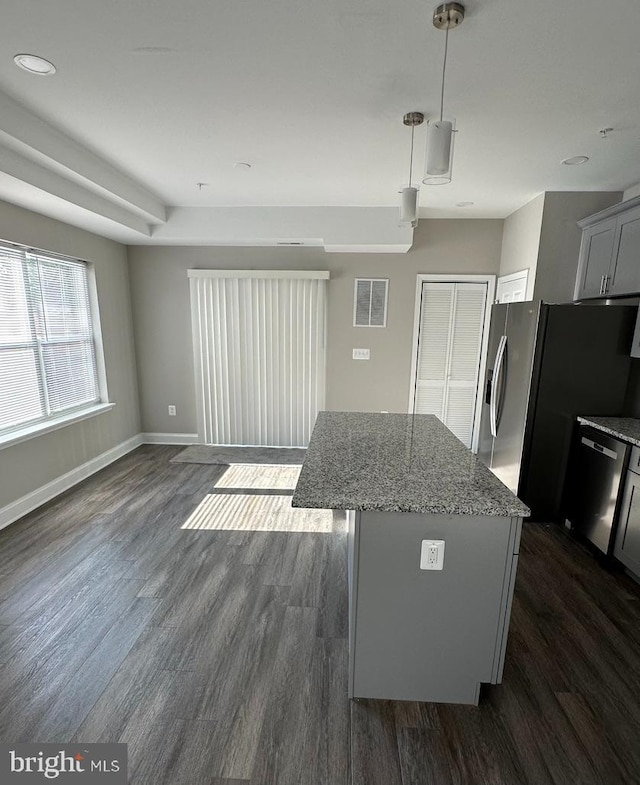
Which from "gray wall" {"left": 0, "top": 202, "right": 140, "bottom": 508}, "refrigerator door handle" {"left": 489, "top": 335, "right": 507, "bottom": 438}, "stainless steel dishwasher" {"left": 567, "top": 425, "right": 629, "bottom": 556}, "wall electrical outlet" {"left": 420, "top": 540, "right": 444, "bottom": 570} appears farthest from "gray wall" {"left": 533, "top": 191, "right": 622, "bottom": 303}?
"gray wall" {"left": 0, "top": 202, "right": 140, "bottom": 508}

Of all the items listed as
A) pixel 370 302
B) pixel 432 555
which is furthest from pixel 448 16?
pixel 370 302

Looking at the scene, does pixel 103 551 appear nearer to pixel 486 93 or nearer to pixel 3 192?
pixel 3 192

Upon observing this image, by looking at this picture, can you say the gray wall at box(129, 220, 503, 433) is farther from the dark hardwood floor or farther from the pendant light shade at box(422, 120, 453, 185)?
the pendant light shade at box(422, 120, 453, 185)

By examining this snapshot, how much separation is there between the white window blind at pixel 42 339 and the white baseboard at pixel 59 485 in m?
0.58

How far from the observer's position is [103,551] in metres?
2.64

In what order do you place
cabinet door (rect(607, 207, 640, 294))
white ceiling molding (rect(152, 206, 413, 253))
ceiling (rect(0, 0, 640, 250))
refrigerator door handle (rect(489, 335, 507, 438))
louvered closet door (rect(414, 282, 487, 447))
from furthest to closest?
louvered closet door (rect(414, 282, 487, 447)) < white ceiling molding (rect(152, 206, 413, 253)) < refrigerator door handle (rect(489, 335, 507, 438)) < cabinet door (rect(607, 207, 640, 294)) < ceiling (rect(0, 0, 640, 250))

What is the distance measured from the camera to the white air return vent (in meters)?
4.43

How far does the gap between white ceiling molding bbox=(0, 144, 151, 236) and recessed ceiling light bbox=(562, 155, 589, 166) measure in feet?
12.0

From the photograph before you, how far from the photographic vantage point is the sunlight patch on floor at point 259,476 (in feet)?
12.4

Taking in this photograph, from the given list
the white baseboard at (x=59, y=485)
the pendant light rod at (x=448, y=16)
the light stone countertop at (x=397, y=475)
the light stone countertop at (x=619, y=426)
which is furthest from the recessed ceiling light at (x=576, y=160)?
the white baseboard at (x=59, y=485)

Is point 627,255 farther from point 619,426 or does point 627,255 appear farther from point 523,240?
point 619,426

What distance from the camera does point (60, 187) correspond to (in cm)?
272

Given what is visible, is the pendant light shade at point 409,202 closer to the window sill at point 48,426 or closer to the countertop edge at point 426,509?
the countertop edge at point 426,509

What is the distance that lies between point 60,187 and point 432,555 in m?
3.41
